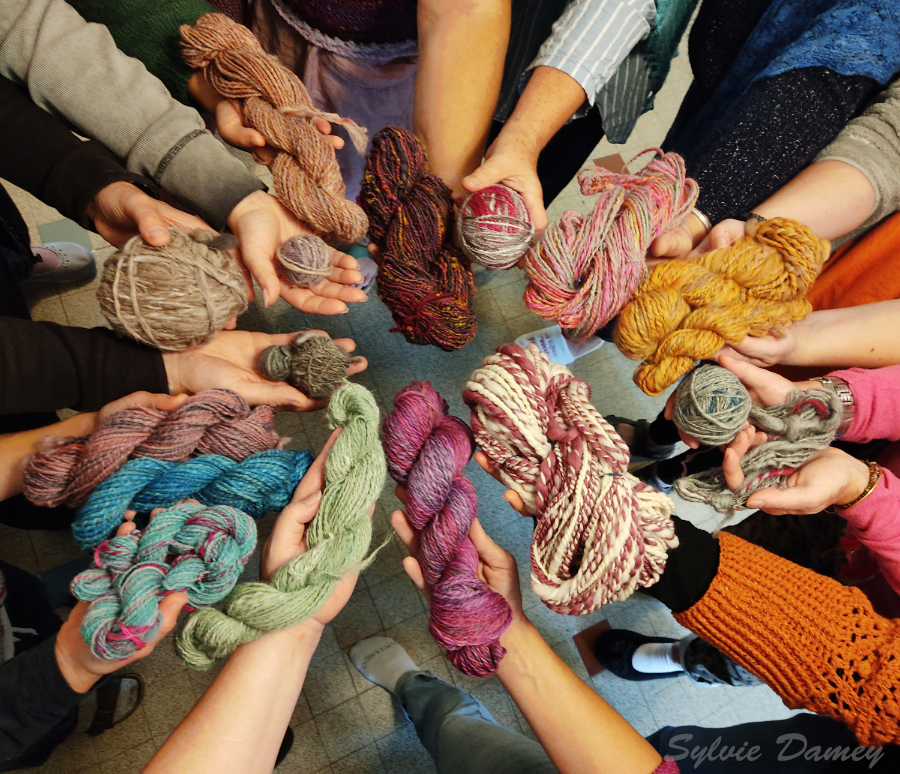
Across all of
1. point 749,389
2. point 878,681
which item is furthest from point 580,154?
point 878,681

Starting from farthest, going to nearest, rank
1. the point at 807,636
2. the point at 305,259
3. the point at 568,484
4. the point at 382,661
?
the point at 382,661 < the point at 305,259 < the point at 568,484 < the point at 807,636

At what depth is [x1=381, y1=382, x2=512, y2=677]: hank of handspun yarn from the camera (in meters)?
1.22

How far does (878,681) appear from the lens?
3.22 feet

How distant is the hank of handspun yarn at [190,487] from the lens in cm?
116

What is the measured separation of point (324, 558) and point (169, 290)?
0.71m

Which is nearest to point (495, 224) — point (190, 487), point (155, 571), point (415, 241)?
point (415, 241)

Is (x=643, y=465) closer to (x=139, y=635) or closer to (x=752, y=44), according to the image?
(x=752, y=44)

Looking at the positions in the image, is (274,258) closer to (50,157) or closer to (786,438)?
(50,157)

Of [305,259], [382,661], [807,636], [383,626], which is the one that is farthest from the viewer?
[383,626]

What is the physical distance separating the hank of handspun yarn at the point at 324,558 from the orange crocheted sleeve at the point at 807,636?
758mm

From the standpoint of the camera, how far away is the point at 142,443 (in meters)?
1.22

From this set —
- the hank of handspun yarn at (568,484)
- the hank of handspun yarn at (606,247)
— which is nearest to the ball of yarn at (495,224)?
the hank of handspun yarn at (606,247)

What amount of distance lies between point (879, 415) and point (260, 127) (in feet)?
5.36

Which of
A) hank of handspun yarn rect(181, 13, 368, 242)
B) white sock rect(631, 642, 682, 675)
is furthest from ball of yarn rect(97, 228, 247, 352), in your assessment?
white sock rect(631, 642, 682, 675)
